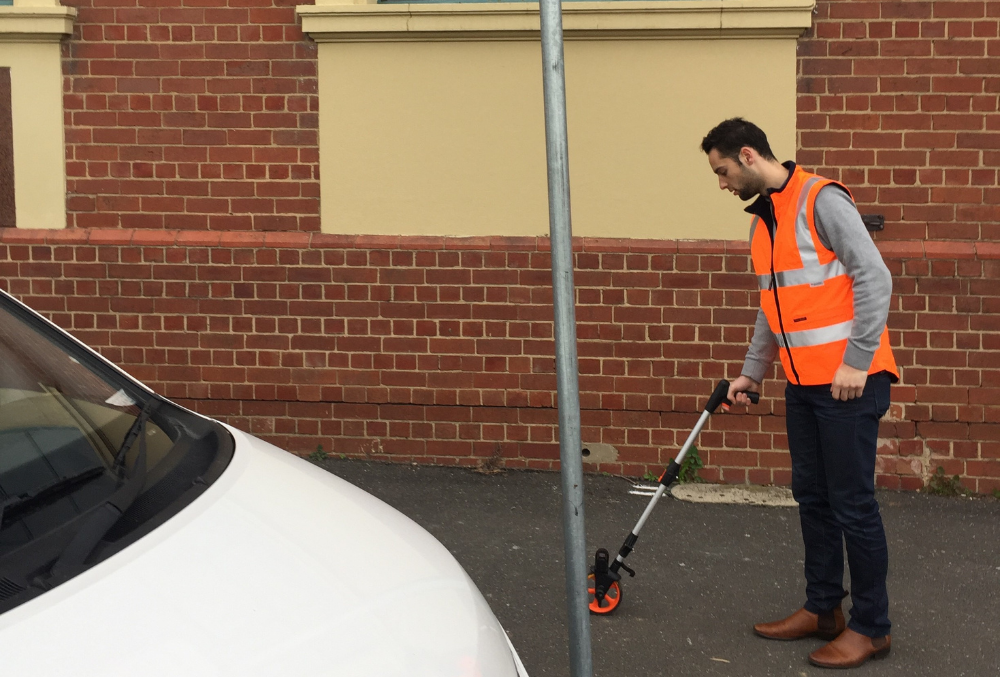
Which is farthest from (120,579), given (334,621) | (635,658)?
(635,658)

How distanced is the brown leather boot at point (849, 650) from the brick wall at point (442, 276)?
82.0 inches

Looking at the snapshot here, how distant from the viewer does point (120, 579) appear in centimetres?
181

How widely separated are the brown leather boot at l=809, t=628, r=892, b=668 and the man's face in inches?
63.8

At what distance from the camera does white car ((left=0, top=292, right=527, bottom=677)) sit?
5.59 feet

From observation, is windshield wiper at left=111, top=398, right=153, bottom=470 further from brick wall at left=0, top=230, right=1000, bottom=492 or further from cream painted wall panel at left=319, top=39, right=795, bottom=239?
cream painted wall panel at left=319, top=39, right=795, bottom=239

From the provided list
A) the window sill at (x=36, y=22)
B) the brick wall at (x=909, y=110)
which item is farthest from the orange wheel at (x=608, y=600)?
the window sill at (x=36, y=22)

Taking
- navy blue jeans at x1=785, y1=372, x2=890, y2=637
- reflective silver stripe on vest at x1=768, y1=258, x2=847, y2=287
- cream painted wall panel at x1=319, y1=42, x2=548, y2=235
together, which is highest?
cream painted wall panel at x1=319, y1=42, x2=548, y2=235

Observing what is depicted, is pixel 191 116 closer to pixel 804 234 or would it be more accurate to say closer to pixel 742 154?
pixel 742 154

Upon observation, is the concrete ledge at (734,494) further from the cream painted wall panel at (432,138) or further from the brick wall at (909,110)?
the cream painted wall panel at (432,138)

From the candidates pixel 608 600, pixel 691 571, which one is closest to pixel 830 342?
pixel 608 600

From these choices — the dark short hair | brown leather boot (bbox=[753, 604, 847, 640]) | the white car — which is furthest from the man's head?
the white car

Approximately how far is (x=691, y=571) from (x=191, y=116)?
12.2 ft

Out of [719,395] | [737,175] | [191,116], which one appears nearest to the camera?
[737,175]

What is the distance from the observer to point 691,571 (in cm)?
475
